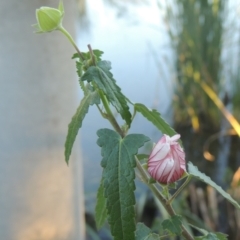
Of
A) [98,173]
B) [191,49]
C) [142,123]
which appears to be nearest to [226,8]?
[191,49]

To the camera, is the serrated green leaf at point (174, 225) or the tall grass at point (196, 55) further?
the tall grass at point (196, 55)

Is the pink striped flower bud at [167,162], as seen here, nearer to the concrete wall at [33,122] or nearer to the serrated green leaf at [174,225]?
the serrated green leaf at [174,225]

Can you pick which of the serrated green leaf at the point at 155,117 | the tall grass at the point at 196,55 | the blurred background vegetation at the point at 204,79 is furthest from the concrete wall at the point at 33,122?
the tall grass at the point at 196,55

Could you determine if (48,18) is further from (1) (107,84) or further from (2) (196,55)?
(2) (196,55)

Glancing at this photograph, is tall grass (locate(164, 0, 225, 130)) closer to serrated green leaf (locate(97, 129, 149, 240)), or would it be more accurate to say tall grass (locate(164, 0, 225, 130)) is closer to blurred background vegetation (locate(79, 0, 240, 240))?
blurred background vegetation (locate(79, 0, 240, 240))

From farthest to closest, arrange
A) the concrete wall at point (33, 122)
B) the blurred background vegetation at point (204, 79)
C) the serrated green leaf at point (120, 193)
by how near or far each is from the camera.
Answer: the blurred background vegetation at point (204, 79) → the concrete wall at point (33, 122) → the serrated green leaf at point (120, 193)

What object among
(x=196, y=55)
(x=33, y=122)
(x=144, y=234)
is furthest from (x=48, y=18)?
(x=196, y=55)
